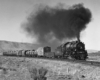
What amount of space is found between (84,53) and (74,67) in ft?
23.0

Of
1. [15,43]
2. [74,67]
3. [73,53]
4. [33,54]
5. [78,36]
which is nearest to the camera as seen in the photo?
[74,67]

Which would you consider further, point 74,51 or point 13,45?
point 13,45

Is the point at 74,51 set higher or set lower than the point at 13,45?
lower

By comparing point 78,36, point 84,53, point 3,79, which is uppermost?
point 78,36

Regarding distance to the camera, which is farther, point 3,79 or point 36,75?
point 3,79

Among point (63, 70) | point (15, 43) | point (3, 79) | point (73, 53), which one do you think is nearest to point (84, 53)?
point (73, 53)

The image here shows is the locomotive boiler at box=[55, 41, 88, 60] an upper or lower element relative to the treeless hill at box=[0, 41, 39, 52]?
lower

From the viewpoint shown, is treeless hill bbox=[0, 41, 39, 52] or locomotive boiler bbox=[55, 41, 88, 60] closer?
locomotive boiler bbox=[55, 41, 88, 60]

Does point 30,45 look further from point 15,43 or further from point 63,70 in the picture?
point 63,70

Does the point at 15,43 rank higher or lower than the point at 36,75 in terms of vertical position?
higher

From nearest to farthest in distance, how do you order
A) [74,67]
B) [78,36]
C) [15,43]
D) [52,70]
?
1. [74,67]
2. [52,70]
3. [78,36]
4. [15,43]

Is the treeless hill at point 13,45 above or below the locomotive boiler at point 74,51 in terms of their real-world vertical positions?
above

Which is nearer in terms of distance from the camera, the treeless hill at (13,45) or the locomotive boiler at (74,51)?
the locomotive boiler at (74,51)

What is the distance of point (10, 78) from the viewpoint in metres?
21.9
